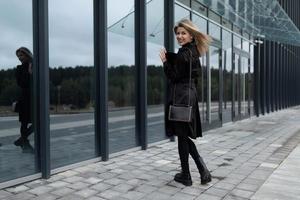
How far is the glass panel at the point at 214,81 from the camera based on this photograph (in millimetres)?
12398

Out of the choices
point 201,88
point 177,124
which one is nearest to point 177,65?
point 177,124

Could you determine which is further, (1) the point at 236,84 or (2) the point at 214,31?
(1) the point at 236,84

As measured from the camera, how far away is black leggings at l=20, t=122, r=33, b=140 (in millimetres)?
5633

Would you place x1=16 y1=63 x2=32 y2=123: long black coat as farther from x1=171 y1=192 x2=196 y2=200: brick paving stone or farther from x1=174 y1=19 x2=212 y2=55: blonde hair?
x1=171 y1=192 x2=196 y2=200: brick paving stone

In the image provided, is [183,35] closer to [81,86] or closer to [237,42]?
[81,86]

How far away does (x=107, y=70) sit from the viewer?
7062 millimetres

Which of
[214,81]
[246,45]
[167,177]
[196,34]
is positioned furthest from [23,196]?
[246,45]

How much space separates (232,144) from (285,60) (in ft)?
64.3

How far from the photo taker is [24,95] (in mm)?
5703

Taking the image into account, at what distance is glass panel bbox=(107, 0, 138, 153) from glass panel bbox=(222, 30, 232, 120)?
6.03 m

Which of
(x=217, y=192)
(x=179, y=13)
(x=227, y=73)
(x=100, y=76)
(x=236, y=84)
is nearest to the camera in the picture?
(x=217, y=192)

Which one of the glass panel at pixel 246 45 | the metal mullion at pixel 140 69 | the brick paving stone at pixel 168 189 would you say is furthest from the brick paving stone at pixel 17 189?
the glass panel at pixel 246 45

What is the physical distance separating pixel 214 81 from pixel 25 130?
310 inches

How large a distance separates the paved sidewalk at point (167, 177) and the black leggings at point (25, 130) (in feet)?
2.03
